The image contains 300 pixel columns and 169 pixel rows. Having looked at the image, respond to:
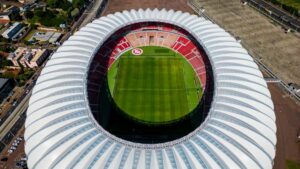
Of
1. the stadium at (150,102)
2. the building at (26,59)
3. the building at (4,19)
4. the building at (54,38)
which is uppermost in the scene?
the building at (4,19)

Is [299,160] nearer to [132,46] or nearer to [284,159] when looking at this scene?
[284,159]

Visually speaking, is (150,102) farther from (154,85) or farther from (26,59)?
(26,59)

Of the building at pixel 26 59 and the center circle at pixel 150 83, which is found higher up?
the building at pixel 26 59

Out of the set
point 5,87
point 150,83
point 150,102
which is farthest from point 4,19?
A: point 150,102

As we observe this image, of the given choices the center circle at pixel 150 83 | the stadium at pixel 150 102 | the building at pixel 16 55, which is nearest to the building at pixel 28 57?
the building at pixel 16 55

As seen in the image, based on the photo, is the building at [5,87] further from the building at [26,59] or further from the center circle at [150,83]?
the center circle at [150,83]

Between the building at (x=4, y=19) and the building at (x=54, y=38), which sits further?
the building at (x=4, y=19)
